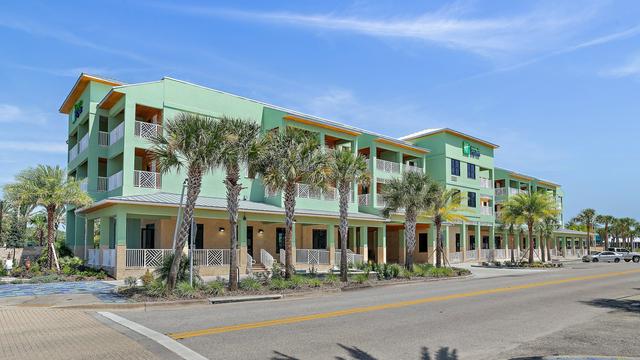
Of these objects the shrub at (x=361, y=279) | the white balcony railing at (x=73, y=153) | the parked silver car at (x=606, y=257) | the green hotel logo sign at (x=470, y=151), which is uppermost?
the green hotel logo sign at (x=470, y=151)

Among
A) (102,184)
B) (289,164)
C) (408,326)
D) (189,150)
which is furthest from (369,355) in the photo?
(102,184)

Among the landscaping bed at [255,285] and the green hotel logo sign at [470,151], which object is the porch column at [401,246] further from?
the landscaping bed at [255,285]

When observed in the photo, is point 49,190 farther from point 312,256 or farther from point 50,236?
point 312,256

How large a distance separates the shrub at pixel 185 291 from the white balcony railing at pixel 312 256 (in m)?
15.4

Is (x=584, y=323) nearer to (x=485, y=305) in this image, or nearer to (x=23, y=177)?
(x=485, y=305)

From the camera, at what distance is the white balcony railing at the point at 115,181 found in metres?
28.3

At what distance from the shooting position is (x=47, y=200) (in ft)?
88.0

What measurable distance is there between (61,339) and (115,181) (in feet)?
65.1

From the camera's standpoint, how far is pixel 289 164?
2305 cm

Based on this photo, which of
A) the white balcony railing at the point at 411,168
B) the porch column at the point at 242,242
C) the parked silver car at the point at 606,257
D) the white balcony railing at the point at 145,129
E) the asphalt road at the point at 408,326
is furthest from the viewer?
the parked silver car at the point at 606,257

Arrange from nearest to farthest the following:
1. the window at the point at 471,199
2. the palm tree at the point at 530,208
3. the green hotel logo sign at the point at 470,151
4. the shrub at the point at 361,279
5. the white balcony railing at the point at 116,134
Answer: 1. the shrub at the point at 361,279
2. the white balcony railing at the point at 116,134
3. the palm tree at the point at 530,208
4. the green hotel logo sign at the point at 470,151
5. the window at the point at 471,199

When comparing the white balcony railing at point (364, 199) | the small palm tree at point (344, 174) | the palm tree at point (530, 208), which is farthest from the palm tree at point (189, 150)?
the palm tree at point (530, 208)

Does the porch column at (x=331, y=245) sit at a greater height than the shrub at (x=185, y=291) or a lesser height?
greater

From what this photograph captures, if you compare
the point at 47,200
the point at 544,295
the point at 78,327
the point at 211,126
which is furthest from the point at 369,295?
the point at 47,200
